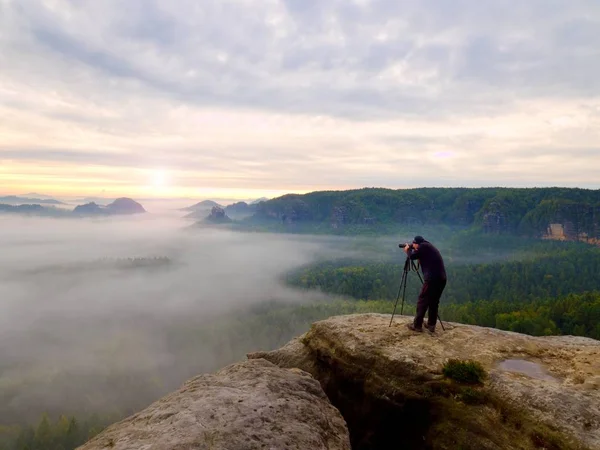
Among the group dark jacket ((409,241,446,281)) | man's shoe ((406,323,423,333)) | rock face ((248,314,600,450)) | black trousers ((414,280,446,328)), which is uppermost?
dark jacket ((409,241,446,281))

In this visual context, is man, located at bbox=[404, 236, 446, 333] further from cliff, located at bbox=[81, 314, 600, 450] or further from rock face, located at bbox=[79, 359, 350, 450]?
rock face, located at bbox=[79, 359, 350, 450]

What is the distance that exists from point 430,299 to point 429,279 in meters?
1.08

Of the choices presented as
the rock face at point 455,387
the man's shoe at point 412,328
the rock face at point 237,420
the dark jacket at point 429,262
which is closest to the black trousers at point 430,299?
the man's shoe at point 412,328

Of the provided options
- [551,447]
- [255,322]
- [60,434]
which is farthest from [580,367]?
[255,322]

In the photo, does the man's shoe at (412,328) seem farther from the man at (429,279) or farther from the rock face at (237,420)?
the rock face at (237,420)

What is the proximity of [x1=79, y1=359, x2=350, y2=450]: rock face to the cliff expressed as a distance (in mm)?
40

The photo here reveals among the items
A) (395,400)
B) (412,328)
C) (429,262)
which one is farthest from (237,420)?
(429,262)

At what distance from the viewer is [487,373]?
1350cm

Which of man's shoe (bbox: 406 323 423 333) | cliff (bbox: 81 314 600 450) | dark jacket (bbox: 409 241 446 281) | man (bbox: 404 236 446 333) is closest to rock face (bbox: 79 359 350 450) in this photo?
cliff (bbox: 81 314 600 450)

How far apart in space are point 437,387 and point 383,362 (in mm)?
2432

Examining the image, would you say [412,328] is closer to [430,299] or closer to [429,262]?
[430,299]

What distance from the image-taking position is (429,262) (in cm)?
1689

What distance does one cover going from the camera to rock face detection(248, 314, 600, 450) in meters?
11.3

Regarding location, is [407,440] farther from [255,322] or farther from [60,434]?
[255,322]
